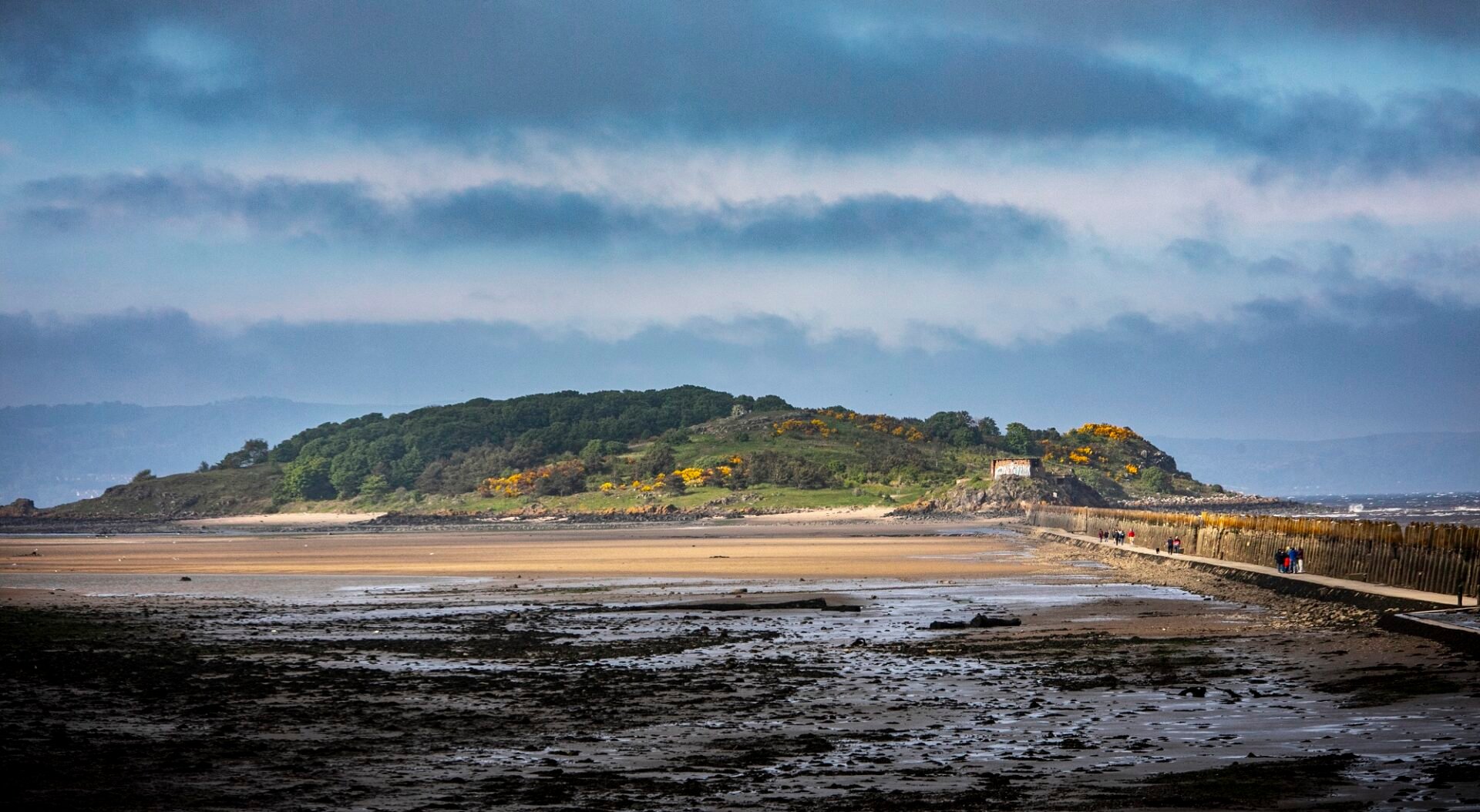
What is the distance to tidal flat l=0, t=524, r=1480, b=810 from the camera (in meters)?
10.2

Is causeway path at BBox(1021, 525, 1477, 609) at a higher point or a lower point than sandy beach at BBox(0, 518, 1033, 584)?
higher

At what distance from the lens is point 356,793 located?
10359mm

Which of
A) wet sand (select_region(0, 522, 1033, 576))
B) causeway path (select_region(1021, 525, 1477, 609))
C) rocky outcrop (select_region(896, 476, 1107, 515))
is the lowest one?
wet sand (select_region(0, 522, 1033, 576))

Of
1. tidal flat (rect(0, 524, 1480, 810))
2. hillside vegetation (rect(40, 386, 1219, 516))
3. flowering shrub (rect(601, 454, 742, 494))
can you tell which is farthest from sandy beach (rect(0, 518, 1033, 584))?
flowering shrub (rect(601, 454, 742, 494))

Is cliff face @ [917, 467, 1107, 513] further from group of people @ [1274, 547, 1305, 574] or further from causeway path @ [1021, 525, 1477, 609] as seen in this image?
group of people @ [1274, 547, 1305, 574]

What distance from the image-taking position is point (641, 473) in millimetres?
162000

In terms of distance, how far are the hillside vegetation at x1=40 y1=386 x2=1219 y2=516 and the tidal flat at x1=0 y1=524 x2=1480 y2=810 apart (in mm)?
108596

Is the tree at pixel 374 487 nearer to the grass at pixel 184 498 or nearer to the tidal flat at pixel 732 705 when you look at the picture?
the grass at pixel 184 498

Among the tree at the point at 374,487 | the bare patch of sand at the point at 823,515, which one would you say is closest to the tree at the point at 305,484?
the tree at the point at 374,487

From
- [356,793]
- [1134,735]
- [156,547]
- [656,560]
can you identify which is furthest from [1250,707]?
[156,547]

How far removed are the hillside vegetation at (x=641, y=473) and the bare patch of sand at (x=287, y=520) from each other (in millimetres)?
5961

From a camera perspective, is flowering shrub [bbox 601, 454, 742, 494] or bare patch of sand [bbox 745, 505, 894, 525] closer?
bare patch of sand [bbox 745, 505, 894, 525]

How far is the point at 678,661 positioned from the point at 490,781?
7527 millimetres

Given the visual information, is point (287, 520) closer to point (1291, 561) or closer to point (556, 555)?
point (556, 555)
